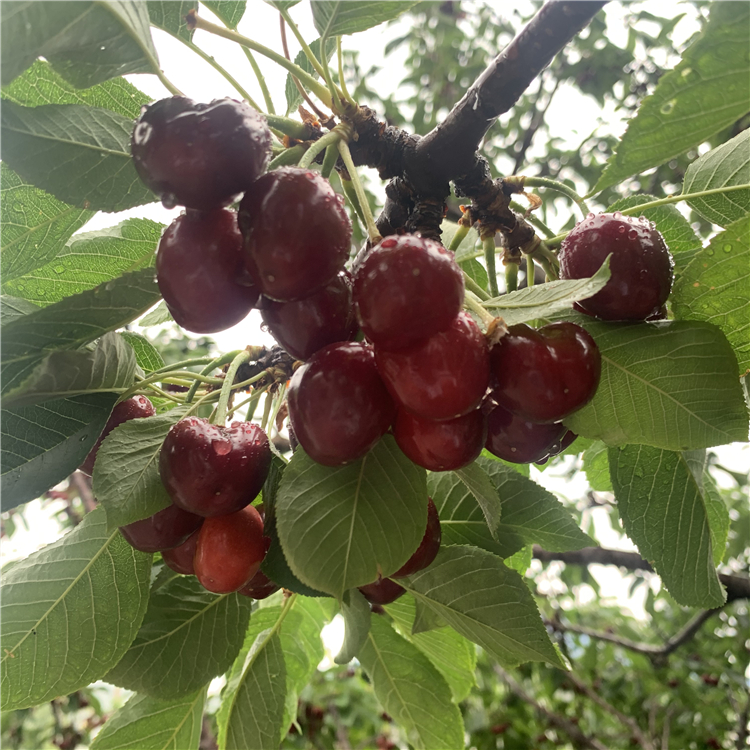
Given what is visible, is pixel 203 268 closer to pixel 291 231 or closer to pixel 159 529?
pixel 291 231

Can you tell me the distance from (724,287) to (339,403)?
479 mm

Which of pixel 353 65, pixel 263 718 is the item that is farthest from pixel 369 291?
pixel 353 65

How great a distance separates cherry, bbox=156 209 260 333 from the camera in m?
0.62

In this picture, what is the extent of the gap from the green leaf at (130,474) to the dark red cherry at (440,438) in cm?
34

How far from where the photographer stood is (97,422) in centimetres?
85

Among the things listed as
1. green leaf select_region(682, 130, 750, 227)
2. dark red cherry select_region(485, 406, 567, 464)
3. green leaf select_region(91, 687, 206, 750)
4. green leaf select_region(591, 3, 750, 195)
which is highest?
green leaf select_region(591, 3, 750, 195)

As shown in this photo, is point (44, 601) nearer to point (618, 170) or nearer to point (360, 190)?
point (360, 190)

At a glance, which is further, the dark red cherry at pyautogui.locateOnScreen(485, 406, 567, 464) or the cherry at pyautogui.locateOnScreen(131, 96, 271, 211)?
the dark red cherry at pyautogui.locateOnScreen(485, 406, 567, 464)

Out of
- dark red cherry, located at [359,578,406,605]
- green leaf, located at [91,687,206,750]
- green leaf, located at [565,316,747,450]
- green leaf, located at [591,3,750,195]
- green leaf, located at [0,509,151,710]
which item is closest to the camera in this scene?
green leaf, located at [591,3,750,195]

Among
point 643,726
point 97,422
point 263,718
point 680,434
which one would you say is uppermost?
point 97,422

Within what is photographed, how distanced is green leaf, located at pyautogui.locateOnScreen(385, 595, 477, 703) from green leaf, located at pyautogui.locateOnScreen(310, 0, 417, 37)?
106 centimetres

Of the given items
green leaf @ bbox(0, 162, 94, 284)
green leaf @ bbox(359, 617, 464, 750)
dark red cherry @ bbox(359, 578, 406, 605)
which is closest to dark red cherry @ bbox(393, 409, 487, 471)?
dark red cherry @ bbox(359, 578, 406, 605)

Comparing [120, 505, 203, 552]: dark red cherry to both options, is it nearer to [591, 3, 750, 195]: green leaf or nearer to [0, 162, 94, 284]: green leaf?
[0, 162, 94, 284]: green leaf

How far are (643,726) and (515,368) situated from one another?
3.36m
